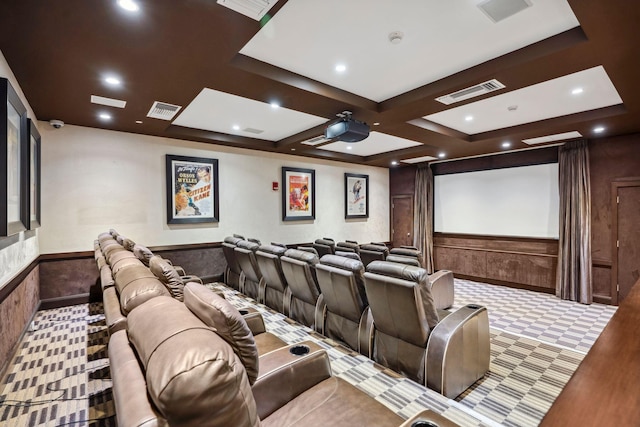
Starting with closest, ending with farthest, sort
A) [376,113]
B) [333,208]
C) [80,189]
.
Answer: [376,113] < [80,189] < [333,208]

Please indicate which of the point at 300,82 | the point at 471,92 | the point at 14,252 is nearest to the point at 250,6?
the point at 300,82

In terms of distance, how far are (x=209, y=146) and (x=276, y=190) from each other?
1686 mm

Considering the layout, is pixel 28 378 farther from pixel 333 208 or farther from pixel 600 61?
pixel 333 208

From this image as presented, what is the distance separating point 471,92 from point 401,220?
5936 mm

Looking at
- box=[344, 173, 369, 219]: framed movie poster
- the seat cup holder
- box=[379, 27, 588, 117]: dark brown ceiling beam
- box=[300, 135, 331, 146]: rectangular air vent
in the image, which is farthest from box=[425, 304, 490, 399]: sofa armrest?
box=[344, 173, 369, 219]: framed movie poster

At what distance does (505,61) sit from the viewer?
286 cm

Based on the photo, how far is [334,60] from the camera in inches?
118

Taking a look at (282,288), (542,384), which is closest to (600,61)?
(542,384)

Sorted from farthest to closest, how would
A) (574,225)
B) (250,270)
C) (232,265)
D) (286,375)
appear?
1. (232,265)
2. (574,225)
3. (250,270)
4. (286,375)

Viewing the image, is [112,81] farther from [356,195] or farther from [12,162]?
[356,195]

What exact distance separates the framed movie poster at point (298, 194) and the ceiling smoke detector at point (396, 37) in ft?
15.4

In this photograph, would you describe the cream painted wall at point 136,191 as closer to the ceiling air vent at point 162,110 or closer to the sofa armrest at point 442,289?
the ceiling air vent at point 162,110

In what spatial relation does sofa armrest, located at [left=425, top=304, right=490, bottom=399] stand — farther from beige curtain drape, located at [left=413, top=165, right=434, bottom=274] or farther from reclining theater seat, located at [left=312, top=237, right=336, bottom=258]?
beige curtain drape, located at [left=413, top=165, right=434, bottom=274]

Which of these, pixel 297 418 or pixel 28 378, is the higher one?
pixel 297 418
